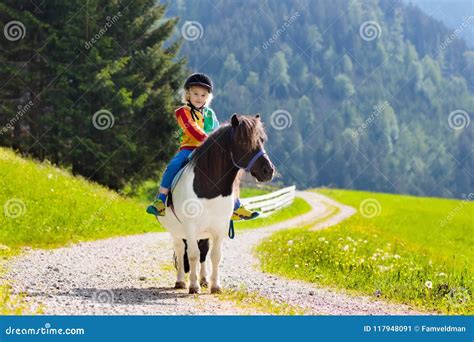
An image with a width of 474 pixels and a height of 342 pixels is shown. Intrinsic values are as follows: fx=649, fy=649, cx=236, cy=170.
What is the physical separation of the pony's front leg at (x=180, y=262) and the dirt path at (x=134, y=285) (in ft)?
0.64

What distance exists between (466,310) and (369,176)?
16670cm

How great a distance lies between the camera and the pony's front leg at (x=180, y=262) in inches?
396

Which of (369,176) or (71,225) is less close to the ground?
(369,176)

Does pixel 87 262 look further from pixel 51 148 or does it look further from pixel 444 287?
pixel 51 148

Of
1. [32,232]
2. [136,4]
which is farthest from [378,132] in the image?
[32,232]

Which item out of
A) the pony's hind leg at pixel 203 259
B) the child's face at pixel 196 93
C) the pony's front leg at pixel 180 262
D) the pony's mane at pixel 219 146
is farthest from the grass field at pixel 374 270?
the child's face at pixel 196 93

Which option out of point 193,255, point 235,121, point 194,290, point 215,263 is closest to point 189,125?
point 235,121

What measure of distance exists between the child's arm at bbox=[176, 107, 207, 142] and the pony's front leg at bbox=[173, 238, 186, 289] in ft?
5.73

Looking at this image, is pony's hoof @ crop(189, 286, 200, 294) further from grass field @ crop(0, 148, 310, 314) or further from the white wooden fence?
the white wooden fence

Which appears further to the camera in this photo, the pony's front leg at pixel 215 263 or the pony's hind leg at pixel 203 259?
the pony's hind leg at pixel 203 259

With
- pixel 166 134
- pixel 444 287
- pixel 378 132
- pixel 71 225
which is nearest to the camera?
pixel 444 287

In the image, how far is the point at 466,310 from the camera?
9.16 meters

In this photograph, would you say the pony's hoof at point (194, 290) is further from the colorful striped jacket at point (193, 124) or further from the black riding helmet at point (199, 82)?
the black riding helmet at point (199, 82)

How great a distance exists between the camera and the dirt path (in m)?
7.74
